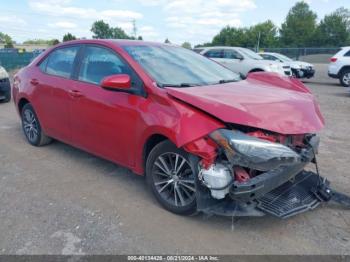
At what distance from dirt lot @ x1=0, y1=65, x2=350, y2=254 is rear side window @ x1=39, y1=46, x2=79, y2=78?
4.39ft

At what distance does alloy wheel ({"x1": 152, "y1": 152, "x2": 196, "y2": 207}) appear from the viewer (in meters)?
3.21

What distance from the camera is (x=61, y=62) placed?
4.77 metres

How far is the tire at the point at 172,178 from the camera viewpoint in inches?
126

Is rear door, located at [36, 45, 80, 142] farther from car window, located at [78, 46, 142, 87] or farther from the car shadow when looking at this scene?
the car shadow

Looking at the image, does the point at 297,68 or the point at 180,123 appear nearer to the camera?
the point at 180,123

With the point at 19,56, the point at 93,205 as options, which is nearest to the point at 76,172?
the point at 93,205

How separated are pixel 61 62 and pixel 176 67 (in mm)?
1856

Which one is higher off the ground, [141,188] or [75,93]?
[75,93]

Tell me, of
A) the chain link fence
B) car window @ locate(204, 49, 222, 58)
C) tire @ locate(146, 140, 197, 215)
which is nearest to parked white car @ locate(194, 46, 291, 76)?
car window @ locate(204, 49, 222, 58)

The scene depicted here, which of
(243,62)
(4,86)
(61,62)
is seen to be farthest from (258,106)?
(243,62)

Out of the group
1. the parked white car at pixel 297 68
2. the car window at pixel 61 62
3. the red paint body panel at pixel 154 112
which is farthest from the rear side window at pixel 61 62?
the parked white car at pixel 297 68

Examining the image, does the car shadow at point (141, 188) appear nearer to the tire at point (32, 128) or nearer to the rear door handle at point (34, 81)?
the tire at point (32, 128)

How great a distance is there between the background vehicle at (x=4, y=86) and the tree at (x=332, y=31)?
7181 cm

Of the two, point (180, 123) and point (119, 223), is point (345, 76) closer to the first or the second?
point (180, 123)
